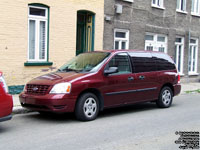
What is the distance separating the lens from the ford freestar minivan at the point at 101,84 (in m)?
8.12

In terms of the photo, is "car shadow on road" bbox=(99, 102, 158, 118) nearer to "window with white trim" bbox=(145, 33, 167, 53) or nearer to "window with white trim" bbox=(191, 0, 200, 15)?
"window with white trim" bbox=(145, 33, 167, 53)

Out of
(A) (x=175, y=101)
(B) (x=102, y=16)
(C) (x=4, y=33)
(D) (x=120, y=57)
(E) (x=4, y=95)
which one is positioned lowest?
(A) (x=175, y=101)

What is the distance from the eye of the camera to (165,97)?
1087 cm

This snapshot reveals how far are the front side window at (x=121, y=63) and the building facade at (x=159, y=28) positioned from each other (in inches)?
241

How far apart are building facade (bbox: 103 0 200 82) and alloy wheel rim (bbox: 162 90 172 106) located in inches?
215

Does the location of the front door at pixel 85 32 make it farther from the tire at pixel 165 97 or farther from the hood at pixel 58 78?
the hood at pixel 58 78

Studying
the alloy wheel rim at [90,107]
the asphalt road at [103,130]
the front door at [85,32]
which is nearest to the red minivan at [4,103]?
the asphalt road at [103,130]

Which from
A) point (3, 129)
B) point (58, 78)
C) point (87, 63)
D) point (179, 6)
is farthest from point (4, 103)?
point (179, 6)

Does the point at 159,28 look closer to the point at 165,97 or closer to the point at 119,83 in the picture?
the point at 165,97

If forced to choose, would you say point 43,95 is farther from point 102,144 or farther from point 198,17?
point 198,17

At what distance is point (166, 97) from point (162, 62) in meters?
1.15

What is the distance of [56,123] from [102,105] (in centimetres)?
132

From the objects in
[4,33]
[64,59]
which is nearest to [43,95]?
[4,33]

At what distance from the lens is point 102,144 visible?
6.30 metres
